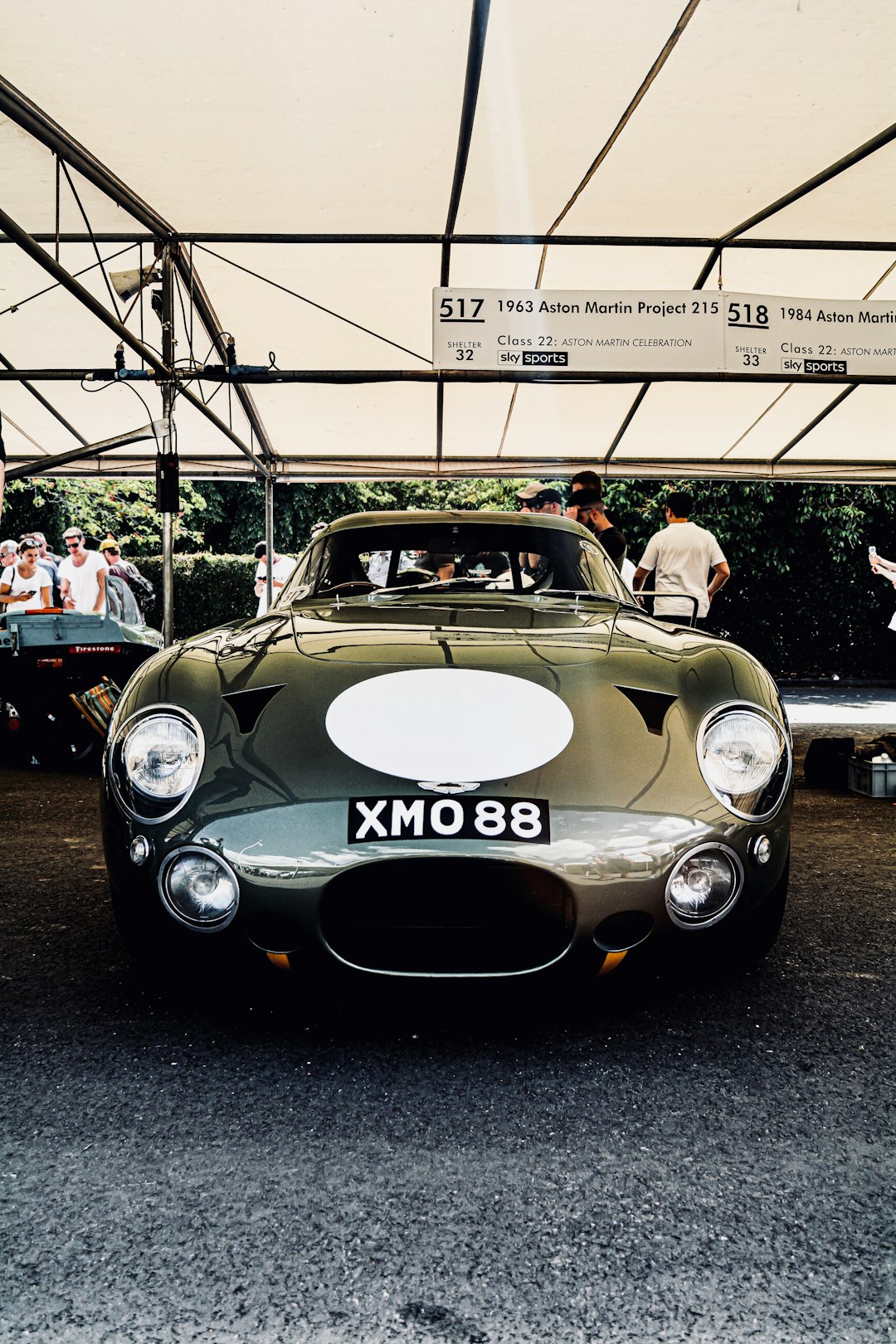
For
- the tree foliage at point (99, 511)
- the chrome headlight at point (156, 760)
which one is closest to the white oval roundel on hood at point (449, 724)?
the chrome headlight at point (156, 760)

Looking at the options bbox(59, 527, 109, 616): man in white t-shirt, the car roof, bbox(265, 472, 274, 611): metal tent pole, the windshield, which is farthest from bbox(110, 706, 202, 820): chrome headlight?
bbox(265, 472, 274, 611): metal tent pole

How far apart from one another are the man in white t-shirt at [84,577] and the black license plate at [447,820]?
6520 mm

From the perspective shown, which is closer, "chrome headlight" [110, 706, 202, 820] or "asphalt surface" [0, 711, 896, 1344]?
A: "asphalt surface" [0, 711, 896, 1344]

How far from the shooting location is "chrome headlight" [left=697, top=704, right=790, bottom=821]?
6.91ft

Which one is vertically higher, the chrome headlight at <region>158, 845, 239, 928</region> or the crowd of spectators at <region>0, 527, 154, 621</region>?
the crowd of spectators at <region>0, 527, 154, 621</region>

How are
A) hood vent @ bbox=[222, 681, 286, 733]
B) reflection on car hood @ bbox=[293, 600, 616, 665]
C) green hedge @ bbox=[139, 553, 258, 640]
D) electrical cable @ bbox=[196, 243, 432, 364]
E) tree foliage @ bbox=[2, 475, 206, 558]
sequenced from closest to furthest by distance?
1. hood vent @ bbox=[222, 681, 286, 733]
2. reflection on car hood @ bbox=[293, 600, 616, 665]
3. electrical cable @ bbox=[196, 243, 432, 364]
4. green hedge @ bbox=[139, 553, 258, 640]
5. tree foliage @ bbox=[2, 475, 206, 558]

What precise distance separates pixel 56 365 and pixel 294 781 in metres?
9.28

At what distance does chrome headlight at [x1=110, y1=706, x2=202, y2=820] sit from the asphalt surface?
0.40m

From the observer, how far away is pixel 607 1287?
1.35 m

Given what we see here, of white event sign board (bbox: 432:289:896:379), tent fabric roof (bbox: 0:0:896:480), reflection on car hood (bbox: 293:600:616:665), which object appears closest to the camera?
reflection on car hood (bbox: 293:600:616:665)

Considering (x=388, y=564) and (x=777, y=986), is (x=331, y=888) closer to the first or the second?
(x=777, y=986)

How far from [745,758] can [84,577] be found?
6.90 meters

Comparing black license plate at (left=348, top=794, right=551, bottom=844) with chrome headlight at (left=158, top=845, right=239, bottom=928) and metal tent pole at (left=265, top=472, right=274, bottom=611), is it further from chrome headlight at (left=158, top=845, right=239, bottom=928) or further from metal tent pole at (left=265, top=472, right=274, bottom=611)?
metal tent pole at (left=265, top=472, right=274, bottom=611)

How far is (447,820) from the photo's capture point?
76.2 inches
